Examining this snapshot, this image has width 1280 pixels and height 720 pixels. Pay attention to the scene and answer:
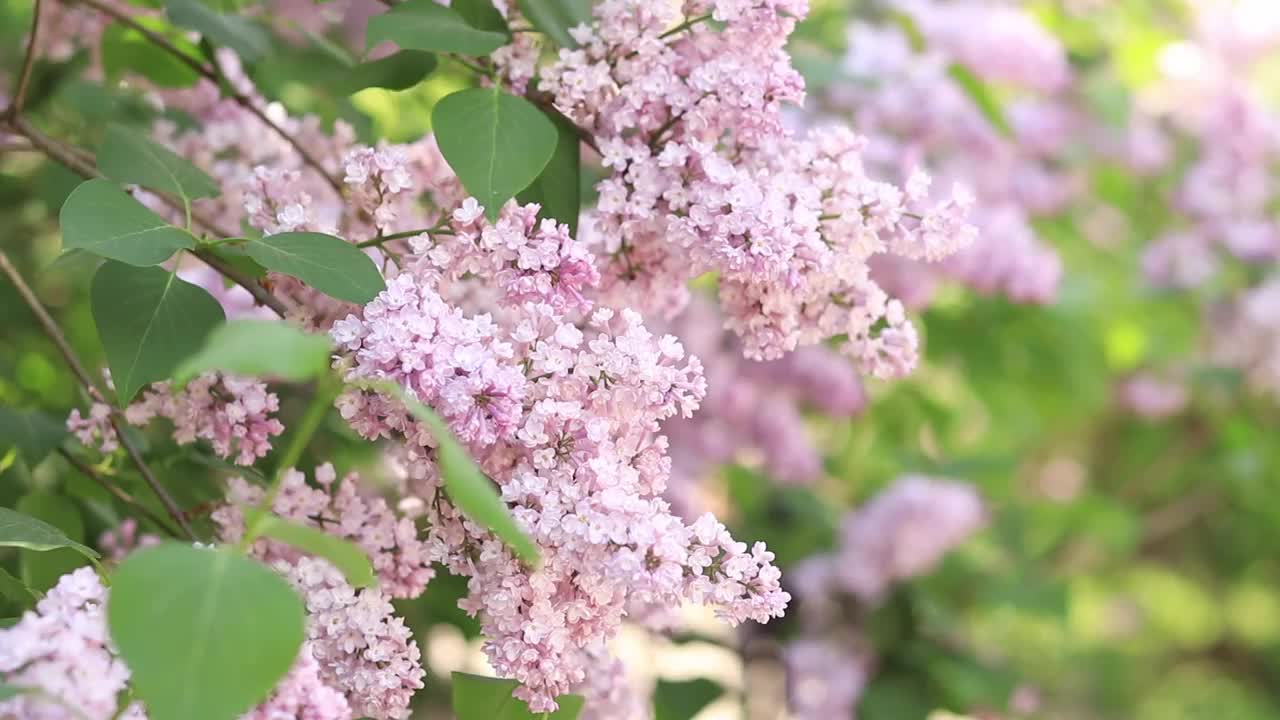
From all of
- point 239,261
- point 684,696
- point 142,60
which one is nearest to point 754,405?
point 684,696

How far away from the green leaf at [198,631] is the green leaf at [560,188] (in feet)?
1.50

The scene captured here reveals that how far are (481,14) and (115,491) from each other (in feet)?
1.52

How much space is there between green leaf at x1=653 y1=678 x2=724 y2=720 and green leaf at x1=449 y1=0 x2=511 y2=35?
792 mm

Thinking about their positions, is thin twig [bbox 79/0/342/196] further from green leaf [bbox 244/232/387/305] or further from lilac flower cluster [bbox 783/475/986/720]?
lilac flower cluster [bbox 783/475/986/720]

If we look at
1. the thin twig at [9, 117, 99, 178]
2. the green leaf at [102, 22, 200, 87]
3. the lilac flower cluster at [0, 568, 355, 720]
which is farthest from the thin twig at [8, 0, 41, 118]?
the lilac flower cluster at [0, 568, 355, 720]

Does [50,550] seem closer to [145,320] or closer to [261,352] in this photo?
[145,320]

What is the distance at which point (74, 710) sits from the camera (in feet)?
2.15

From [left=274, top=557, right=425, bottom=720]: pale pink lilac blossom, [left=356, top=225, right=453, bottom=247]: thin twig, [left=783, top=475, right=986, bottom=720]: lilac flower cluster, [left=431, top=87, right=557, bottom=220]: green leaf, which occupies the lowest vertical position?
[left=783, top=475, right=986, bottom=720]: lilac flower cluster

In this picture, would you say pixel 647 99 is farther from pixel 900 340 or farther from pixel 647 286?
pixel 900 340

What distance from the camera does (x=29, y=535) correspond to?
0.82 metres

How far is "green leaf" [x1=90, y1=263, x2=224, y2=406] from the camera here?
885 mm

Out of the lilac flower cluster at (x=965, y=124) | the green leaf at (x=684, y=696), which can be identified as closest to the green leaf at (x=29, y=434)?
the green leaf at (x=684, y=696)

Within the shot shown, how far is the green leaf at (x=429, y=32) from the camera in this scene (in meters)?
0.97

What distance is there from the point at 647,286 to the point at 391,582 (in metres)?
0.30
